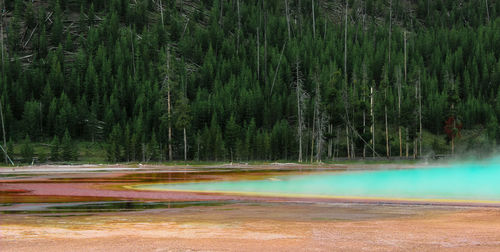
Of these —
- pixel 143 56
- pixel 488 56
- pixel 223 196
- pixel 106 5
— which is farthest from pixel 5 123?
pixel 488 56

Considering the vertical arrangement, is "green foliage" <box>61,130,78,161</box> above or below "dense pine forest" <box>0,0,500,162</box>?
below

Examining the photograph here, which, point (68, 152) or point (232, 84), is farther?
point (232, 84)

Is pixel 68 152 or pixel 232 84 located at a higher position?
pixel 232 84

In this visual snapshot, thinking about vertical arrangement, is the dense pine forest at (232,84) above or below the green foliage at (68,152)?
above

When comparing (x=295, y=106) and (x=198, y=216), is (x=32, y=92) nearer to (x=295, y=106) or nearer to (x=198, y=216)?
(x=295, y=106)

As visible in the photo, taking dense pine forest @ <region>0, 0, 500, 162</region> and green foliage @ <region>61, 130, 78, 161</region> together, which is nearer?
green foliage @ <region>61, 130, 78, 161</region>

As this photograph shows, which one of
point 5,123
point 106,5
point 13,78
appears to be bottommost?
point 5,123

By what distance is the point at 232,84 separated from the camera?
364ft

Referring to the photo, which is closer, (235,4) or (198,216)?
(198,216)

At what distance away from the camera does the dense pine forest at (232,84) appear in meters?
88.5

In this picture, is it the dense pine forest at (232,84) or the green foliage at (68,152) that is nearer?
the green foliage at (68,152)

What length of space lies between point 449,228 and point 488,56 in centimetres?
12504

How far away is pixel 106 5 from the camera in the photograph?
151375mm

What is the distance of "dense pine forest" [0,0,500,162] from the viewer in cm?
8850
